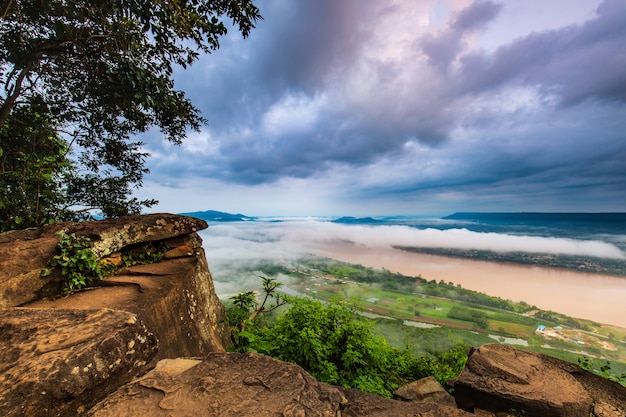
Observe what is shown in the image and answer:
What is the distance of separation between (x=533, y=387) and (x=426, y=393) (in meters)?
2.87

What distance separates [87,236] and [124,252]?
3.76ft

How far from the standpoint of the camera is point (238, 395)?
296 cm

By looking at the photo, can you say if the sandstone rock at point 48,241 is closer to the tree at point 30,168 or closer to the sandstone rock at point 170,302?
the sandstone rock at point 170,302

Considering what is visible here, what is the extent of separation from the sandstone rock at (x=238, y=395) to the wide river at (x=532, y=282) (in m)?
45.1

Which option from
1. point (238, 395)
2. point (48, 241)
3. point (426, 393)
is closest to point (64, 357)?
point (238, 395)

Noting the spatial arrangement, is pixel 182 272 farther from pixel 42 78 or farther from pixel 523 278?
pixel 523 278

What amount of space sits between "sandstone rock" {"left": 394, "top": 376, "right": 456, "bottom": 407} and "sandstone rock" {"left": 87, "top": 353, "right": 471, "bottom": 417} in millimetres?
5322

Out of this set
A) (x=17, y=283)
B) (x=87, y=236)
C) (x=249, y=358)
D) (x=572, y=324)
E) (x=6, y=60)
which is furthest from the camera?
(x=572, y=324)

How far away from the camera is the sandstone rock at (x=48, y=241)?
5.10 m

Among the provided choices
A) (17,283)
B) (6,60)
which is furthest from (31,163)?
(17,283)

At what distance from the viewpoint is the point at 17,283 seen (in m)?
5.11

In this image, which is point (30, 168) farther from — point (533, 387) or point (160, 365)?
point (533, 387)

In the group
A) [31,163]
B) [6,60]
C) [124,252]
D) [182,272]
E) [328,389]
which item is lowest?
[328,389]

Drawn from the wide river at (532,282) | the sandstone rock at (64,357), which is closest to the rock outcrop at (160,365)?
the sandstone rock at (64,357)
